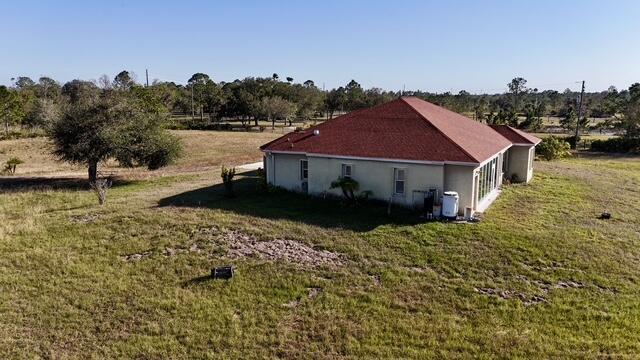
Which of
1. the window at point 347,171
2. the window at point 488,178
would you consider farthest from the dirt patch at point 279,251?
the window at point 488,178

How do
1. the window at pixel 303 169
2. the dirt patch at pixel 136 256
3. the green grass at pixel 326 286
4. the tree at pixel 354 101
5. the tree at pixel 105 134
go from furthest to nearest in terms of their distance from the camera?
the tree at pixel 354 101
the tree at pixel 105 134
the window at pixel 303 169
the dirt patch at pixel 136 256
the green grass at pixel 326 286

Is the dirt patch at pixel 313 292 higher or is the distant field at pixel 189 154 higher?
the distant field at pixel 189 154

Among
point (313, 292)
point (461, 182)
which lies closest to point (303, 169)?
point (461, 182)

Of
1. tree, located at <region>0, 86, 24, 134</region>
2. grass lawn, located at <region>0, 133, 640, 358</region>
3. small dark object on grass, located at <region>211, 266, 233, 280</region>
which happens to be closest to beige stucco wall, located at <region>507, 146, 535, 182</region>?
grass lawn, located at <region>0, 133, 640, 358</region>

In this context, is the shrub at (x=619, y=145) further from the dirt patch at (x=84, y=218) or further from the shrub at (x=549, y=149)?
the dirt patch at (x=84, y=218)

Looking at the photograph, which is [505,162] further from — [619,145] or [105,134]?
[619,145]
